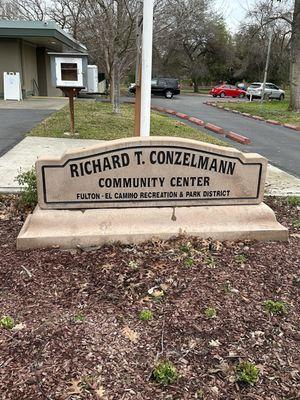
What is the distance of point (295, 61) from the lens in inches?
798

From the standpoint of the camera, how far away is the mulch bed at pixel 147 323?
2340 mm

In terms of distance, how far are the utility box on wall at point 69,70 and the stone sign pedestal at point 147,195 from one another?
5.91 metres

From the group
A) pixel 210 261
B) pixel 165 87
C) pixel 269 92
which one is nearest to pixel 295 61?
pixel 165 87

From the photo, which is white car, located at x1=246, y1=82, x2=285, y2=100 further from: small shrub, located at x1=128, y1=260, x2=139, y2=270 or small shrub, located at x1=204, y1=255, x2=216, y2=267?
small shrub, located at x1=128, y1=260, x2=139, y2=270

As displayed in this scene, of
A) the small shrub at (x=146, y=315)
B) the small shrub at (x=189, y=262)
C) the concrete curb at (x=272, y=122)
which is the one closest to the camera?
the small shrub at (x=146, y=315)

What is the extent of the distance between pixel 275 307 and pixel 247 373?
2.45 feet

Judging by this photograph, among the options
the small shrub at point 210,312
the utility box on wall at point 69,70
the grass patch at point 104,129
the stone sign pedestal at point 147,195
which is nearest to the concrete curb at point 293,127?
the grass patch at point 104,129

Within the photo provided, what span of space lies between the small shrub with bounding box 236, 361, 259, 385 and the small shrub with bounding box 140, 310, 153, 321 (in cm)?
68

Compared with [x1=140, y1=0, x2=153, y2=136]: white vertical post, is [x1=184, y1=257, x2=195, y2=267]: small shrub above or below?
below

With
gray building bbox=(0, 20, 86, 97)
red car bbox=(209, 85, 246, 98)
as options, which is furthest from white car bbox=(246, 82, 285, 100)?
gray building bbox=(0, 20, 86, 97)

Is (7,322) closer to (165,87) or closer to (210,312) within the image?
(210,312)

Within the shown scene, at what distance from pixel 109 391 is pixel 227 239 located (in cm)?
212

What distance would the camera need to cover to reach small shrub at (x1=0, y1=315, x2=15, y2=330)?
8.95 ft

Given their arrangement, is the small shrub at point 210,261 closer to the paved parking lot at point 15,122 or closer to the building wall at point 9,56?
the paved parking lot at point 15,122
